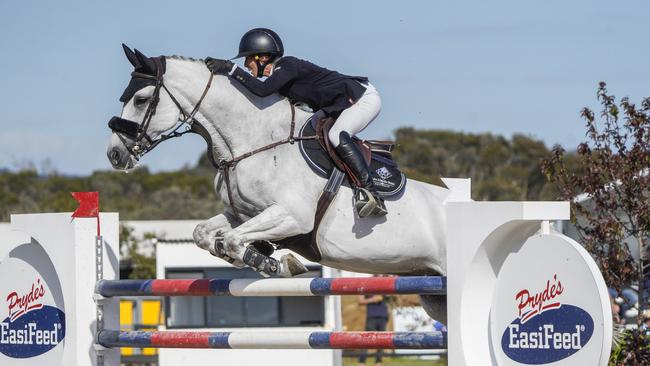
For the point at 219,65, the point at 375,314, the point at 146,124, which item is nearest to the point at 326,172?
the point at 219,65

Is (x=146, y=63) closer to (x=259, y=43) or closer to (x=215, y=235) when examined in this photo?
(x=259, y=43)

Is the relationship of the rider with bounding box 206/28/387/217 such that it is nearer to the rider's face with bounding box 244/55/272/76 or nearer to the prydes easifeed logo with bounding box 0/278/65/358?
the rider's face with bounding box 244/55/272/76

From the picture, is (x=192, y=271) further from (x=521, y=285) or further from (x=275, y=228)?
(x=521, y=285)

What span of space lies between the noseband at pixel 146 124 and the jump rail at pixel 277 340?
0.95 m

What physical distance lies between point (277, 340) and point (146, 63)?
64.5 inches

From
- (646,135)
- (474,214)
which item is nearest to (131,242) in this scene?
(646,135)

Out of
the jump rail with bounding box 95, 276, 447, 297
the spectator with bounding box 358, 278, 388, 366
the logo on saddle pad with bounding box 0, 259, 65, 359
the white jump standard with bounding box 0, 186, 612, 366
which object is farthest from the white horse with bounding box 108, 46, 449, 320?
the spectator with bounding box 358, 278, 388, 366

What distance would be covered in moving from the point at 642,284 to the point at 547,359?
10.6 ft

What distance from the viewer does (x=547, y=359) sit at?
4.45 m

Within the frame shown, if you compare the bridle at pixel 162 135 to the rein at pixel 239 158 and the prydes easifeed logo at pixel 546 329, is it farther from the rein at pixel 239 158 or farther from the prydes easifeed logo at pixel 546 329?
the prydes easifeed logo at pixel 546 329

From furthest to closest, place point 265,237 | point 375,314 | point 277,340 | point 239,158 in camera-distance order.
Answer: point 375,314, point 239,158, point 265,237, point 277,340

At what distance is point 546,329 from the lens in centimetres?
445

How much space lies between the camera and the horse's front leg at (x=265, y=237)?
563 centimetres

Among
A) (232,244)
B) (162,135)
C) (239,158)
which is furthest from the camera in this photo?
(162,135)
